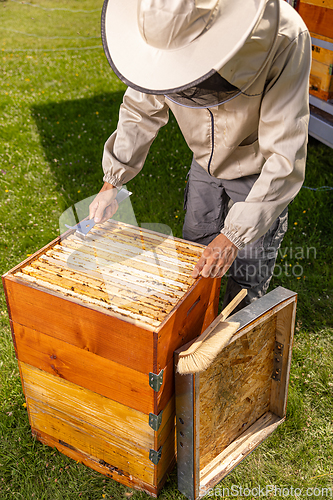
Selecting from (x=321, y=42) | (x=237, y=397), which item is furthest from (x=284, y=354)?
(x=321, y=42)

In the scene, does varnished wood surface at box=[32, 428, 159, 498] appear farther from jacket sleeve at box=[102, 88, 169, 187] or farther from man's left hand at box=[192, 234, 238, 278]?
jacket sleeve at box=[102, 88, 169, 187]

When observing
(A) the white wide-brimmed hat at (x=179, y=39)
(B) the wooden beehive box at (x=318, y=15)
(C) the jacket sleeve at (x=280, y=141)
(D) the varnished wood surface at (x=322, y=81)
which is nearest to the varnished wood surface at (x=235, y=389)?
(C) the jacket sleeve at (x=280, y=141)

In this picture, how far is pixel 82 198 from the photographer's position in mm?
4297

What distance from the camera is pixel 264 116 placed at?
5.82ft

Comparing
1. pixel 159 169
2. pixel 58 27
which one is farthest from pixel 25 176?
pixel 58 27

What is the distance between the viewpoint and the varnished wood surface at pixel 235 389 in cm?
196

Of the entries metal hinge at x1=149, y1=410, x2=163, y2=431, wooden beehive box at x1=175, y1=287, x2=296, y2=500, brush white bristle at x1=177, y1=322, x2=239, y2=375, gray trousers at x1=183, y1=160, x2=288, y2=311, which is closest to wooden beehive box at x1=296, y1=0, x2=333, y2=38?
gray trousers at x1=183, y1=160, x2=288, y2=311

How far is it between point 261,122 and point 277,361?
1265 mm

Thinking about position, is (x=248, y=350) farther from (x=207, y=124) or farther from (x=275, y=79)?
(x=275, y=79)

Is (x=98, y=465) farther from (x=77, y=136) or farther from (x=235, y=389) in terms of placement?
(x=77, y=136)

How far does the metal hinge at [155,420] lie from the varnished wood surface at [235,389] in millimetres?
203

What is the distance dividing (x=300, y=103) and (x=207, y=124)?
0.41 m

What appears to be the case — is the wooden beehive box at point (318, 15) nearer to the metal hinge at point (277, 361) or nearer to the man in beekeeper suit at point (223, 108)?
the man in beekeeper suit at point (223, 108)

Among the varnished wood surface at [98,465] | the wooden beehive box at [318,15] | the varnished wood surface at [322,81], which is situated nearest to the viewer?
the varnished wood surface at [98,465]
